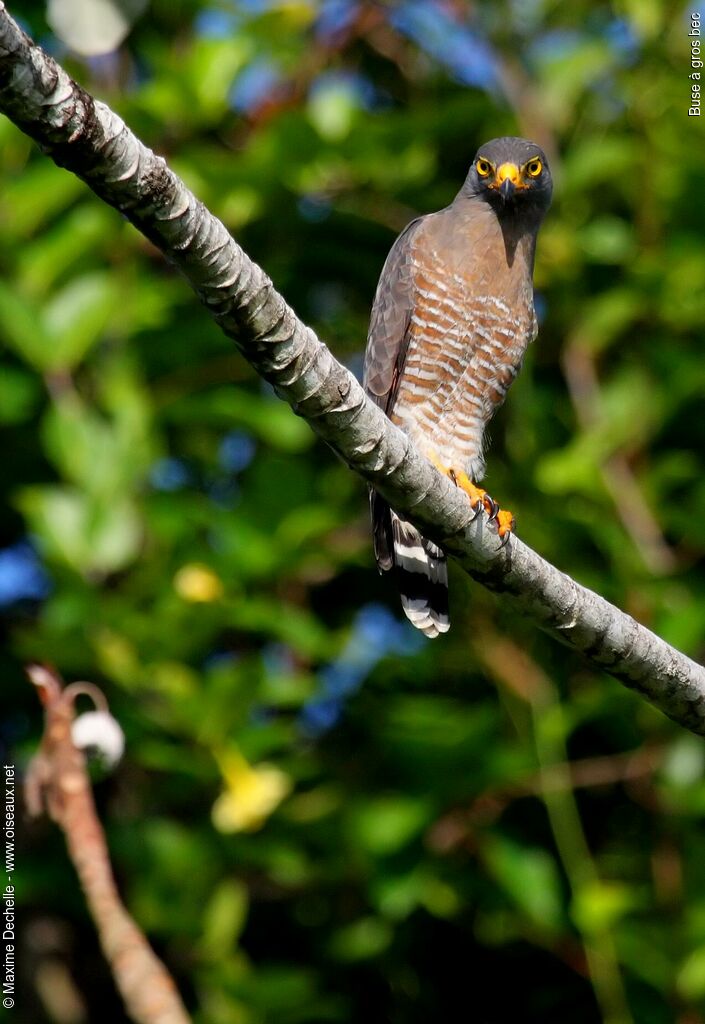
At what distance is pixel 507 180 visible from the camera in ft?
15.2

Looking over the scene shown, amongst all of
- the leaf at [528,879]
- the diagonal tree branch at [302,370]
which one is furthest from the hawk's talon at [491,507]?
the leaf at [528,879]

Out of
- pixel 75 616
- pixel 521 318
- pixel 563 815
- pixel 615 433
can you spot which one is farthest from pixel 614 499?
pixel 75 616

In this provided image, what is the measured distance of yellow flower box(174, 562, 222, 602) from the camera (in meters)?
4.41

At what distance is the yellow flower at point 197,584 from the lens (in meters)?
4.41

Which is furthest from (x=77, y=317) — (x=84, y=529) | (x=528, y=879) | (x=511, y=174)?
(x=528, y=879)

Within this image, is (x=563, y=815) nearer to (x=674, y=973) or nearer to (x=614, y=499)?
(x=674, y=973)

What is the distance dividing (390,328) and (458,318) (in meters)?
0.26

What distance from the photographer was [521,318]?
483 cm

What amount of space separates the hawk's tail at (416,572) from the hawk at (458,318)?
1.4 inches

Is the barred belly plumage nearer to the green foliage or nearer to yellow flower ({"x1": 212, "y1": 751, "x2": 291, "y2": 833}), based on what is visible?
the green foliage

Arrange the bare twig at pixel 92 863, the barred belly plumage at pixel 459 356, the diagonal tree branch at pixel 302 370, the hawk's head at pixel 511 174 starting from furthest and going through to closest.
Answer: the barred belly plumage at pixel 459 356 < the hawk's head at pixel 511 174 < the bare twig at pixel 92 863 < the diagonal tree branch at pixel 302 370

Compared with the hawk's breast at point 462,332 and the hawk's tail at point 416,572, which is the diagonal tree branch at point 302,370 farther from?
the hawk's breast at point 462,332

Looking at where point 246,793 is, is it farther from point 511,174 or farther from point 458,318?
point 511,174

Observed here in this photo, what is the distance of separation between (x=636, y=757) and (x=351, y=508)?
127 centimetres
